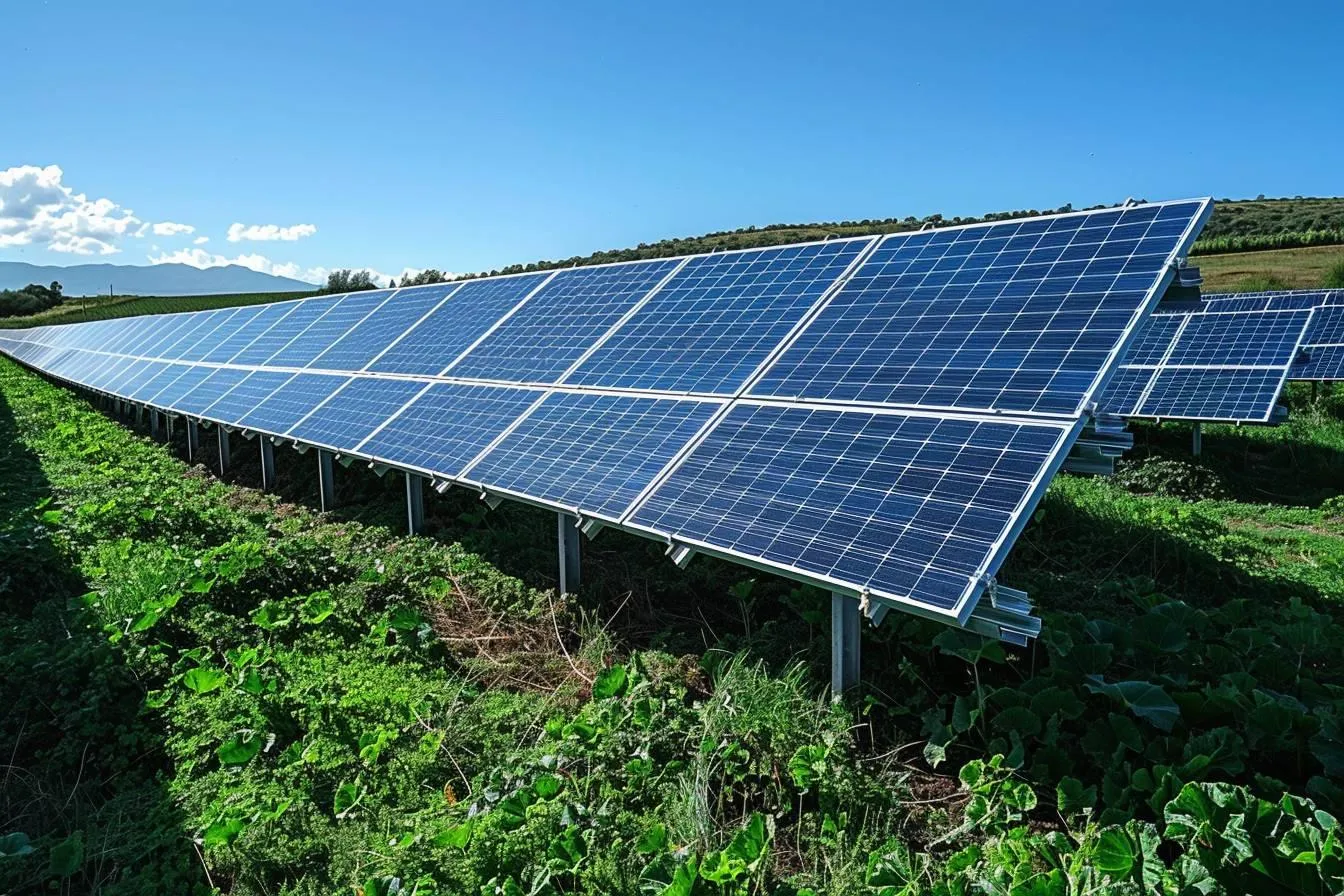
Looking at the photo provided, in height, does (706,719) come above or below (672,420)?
below

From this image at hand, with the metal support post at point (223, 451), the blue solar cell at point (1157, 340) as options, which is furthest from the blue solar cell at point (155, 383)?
the blue solar cell at point (1157, 340)

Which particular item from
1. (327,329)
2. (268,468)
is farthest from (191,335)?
(268,468)

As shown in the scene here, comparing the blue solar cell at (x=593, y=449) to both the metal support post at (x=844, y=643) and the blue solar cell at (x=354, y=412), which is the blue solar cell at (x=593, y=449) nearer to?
the metal support post at (x=844, y=643)

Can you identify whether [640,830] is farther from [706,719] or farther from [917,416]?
[917,416]

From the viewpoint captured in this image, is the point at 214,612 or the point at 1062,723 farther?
the point at 214,612

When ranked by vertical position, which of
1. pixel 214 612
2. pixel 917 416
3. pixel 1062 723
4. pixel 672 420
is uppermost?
pixel 917 416

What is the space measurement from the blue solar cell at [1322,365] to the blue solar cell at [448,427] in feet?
58.0

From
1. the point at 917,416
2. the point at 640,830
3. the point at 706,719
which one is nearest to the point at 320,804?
the point at 640,830

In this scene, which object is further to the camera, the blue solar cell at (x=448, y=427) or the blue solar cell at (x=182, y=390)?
the blue solar cell at (x=182, y=390)

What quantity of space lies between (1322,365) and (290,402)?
74.2 feet

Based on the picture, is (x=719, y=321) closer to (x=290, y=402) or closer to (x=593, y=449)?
(x=593, y=449)

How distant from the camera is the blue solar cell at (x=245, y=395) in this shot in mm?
13805

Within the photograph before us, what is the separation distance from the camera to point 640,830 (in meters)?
4.43

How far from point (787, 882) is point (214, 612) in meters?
5.80
